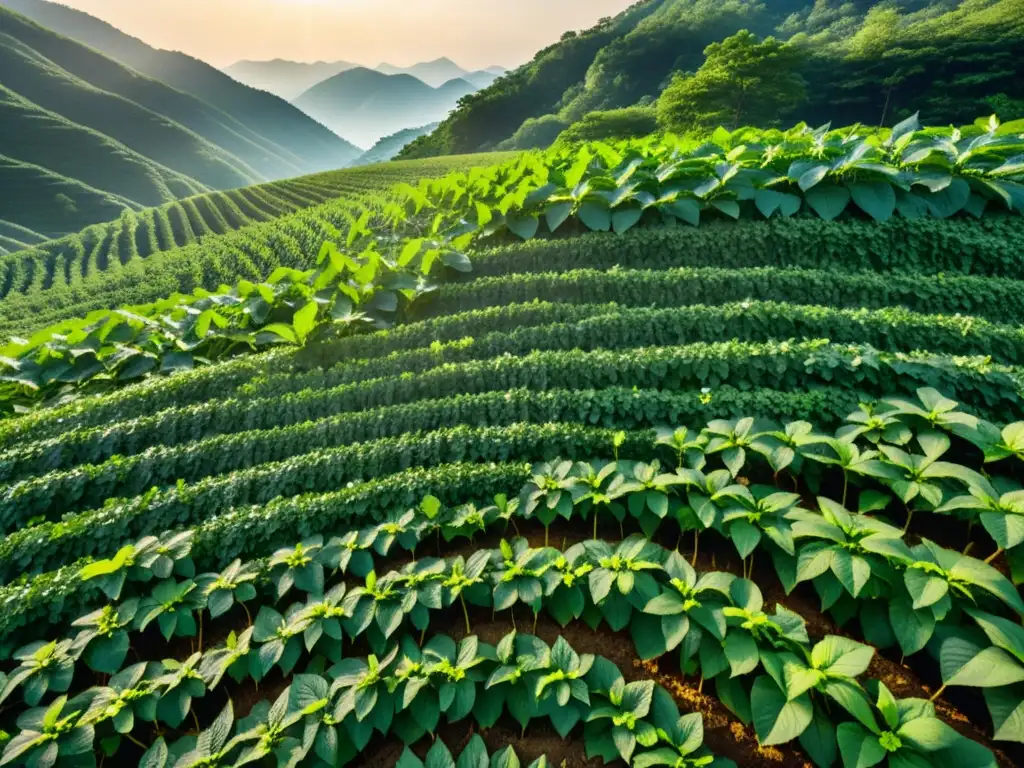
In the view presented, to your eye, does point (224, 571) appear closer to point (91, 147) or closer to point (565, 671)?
point (565, 671)

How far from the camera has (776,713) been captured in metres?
1.75

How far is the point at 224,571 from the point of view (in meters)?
2.64

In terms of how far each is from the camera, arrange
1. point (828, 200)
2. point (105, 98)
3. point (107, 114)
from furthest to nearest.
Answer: point (105, 98)
point (107, 114)
point (828, 200)

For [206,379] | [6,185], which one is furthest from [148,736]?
[6,185]

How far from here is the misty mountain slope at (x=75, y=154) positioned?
8388 centimetres

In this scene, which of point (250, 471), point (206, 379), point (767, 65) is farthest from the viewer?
point (767, 65)

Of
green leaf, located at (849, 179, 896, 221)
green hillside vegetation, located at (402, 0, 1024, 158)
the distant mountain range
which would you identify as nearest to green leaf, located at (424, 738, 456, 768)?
green leaf, located at (849, 179, 896, 221)

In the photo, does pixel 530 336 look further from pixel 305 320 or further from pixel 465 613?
pixel 465 613

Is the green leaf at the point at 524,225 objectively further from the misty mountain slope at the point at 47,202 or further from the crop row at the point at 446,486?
the misty mountain slope at the point at 47,202

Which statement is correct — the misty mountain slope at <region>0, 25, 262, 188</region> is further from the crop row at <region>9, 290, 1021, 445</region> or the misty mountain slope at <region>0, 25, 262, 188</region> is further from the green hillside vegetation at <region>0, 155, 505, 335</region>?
the crop row at <region>9, 290, 1021, 445</region>

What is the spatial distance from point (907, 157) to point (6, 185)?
9611 centimetres

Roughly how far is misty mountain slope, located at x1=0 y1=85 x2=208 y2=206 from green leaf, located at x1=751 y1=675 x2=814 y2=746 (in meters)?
109

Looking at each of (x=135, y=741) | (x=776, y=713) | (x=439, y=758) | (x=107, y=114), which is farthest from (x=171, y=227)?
(x=107, y=114)

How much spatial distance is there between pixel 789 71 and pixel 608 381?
4696 centimetres
